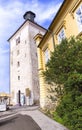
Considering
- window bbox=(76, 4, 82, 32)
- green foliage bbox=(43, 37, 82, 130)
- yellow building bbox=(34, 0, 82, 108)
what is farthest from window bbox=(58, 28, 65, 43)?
green foliage bbox=(43, 37, 82, 130)

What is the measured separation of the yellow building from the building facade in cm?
1299

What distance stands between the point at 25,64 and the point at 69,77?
85.4 ft

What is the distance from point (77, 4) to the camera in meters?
12.1

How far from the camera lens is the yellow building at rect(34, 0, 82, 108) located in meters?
12.2

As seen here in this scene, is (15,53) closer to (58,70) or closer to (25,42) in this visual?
(25,42)

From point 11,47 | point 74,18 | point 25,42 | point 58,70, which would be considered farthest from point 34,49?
point 58,70

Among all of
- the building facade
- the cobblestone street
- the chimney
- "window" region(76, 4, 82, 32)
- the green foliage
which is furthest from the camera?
the chimney

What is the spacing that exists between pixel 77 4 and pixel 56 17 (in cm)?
303

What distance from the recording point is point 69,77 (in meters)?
7.26

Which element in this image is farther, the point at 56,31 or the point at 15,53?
the point at 15,53

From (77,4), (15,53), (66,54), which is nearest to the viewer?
(66,54)

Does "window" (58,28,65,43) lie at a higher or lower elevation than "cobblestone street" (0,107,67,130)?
higher

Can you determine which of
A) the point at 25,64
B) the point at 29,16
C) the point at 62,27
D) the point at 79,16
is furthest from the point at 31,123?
the point at 29,16

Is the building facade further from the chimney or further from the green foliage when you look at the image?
the green foliage
